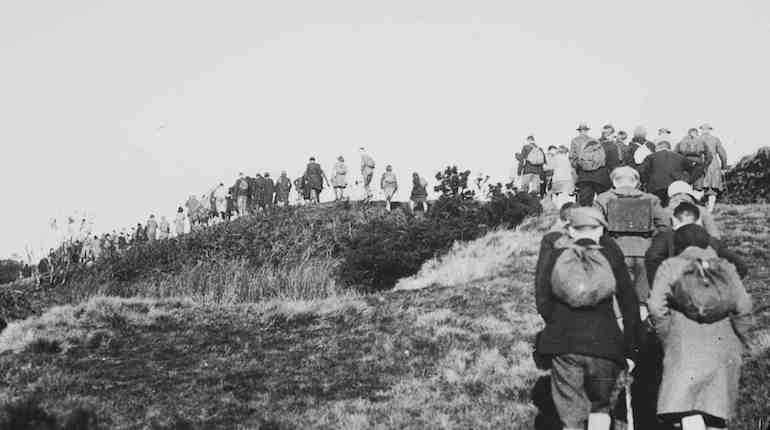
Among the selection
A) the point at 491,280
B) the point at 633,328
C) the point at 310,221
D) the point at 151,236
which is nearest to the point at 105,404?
the point at 633,328

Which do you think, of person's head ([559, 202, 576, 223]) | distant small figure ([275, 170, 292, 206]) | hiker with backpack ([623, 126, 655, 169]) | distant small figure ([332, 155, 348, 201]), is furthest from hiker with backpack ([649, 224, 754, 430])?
distant small figure ([275, 170, 292, 206])

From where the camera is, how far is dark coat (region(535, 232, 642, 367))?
4.38m

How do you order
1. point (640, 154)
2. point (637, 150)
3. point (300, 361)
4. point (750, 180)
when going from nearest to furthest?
point (300, 361) → point (640, 154) → point (637, 150) → point (750, 180)

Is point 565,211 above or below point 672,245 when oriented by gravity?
above

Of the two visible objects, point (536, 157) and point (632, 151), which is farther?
point (536, 157)

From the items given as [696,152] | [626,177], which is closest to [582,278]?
[626,177]

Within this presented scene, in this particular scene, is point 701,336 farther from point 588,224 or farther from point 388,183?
point 388,183

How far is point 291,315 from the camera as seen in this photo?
1084 centimetres

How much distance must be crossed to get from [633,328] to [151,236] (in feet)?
97.0

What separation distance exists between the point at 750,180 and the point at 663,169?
1225 centimetres

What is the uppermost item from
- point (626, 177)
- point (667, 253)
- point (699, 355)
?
point (626, 177)

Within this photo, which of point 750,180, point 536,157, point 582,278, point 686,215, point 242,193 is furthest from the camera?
point 242,193

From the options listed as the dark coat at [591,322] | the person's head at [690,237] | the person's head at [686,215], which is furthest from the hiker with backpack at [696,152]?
the dark coat at [591,322]

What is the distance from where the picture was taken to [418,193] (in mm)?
25234
